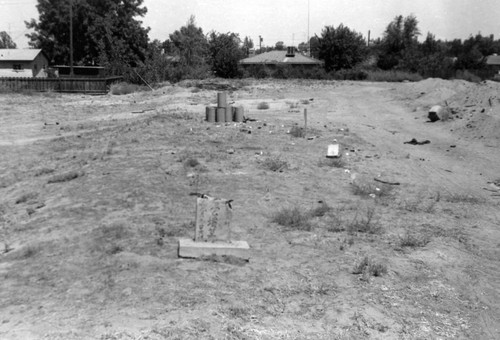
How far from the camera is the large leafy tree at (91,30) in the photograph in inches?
2254

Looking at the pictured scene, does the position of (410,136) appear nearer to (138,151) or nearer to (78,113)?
(138,151)

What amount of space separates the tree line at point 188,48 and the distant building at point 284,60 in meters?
2.81

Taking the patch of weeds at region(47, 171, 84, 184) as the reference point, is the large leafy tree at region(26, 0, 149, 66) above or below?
above

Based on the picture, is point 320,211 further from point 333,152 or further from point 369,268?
point 333,152

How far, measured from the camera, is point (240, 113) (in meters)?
19.1

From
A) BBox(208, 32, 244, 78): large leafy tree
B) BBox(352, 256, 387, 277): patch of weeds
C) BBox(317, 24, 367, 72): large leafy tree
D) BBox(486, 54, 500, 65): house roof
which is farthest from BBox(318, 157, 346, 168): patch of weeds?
BBox(486, 54, 500, 65): house roof

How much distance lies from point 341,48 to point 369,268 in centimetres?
5748

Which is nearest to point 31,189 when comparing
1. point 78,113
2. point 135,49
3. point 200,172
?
point 200,172

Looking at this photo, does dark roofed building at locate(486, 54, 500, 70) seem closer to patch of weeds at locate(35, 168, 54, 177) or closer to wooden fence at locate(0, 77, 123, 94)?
wooden fence at locate(0, 77, 123, 94)

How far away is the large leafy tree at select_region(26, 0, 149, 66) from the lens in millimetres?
57247

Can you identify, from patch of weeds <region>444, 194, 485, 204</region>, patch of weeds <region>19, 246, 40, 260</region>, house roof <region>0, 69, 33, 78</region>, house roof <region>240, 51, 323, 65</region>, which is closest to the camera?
patch of weeds <region>19, 246, 40, 260</region>

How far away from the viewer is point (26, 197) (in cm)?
1020

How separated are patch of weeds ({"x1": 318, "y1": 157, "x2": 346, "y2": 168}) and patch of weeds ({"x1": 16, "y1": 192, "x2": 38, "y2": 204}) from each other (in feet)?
19.8

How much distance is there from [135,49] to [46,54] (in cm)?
1302
